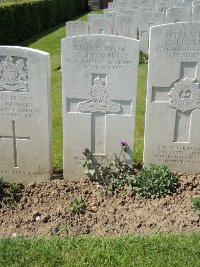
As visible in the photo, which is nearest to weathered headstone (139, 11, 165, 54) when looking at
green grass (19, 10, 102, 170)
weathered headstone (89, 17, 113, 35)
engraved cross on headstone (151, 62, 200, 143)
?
weathered headstone (89, 17, 113, 35)

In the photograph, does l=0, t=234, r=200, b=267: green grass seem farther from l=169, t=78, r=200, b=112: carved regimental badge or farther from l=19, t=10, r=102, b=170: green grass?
l=19, t=10, r=102, b=170: green grass

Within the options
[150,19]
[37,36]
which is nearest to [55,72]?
[150,19]

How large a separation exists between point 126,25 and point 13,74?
7628 mm

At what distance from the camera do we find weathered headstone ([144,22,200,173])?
4.45 meters

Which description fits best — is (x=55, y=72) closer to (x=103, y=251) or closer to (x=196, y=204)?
(x=196, y=204)

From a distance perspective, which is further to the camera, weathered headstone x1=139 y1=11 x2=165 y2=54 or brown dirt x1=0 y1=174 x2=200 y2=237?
weathered headstone x1=139 y1=11 x2=165 y2=54

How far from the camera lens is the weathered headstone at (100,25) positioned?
11186mm

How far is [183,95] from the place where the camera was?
468 centimetres

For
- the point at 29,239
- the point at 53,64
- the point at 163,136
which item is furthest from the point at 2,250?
the point at 53,64

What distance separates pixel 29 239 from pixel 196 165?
2.32 meters

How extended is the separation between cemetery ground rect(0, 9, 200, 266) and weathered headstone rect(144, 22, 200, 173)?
13.3 inches

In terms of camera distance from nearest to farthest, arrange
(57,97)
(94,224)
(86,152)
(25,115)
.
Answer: (94,224), (25,115), (86,152), (57,97)

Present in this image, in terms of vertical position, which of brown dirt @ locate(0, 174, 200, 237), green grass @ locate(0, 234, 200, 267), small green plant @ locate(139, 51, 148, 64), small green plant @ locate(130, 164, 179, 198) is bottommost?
green grass @ locate(0, 234, 200, 267)

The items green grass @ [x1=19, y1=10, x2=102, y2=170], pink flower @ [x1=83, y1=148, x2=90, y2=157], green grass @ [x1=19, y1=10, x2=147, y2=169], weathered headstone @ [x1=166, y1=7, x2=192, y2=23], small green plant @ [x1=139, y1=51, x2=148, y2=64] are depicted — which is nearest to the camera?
pink flower @ [x1=83, y1=148, x2=90, y2=157]
